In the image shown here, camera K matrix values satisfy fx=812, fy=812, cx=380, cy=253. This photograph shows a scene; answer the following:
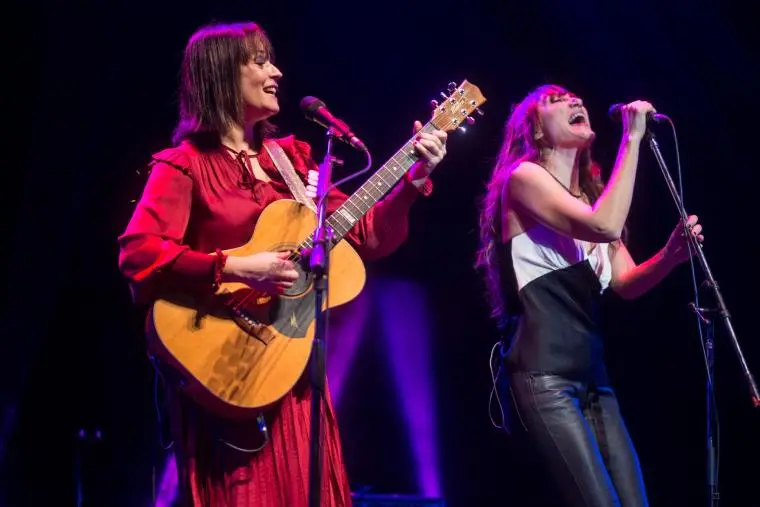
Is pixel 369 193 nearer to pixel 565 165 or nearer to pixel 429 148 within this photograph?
pixel 429 148

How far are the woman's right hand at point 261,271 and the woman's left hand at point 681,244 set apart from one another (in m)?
1.54

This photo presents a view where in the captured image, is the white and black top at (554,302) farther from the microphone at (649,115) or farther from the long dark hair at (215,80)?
the long dark hair at (215,80)

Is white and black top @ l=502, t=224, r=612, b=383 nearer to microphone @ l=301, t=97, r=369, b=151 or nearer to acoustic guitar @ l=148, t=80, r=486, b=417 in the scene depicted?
acoustic guitar @ l=148, t=80, r=486, b=417

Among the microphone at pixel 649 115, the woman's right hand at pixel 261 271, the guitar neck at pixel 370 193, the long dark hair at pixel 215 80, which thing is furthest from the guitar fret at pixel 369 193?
the microphone at pixel 649 115

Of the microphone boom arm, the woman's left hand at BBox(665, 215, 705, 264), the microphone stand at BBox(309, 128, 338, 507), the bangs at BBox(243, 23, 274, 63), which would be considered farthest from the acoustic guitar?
the woman's left hand at BBox(665, 215, 705, 264)

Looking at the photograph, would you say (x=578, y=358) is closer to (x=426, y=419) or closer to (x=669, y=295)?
(x=669, y=295)

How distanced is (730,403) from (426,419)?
209cm

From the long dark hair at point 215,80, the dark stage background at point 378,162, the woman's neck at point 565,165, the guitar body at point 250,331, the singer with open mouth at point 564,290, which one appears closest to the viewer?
the guitar body at point 250,331

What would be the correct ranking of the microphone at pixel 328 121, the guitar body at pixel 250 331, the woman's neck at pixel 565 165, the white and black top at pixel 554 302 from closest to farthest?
the guitar body at pixel 250 331
the microphone at pixel 328 121
the white and black top at pixel 554 302
the woman's neck at pixel 565 165

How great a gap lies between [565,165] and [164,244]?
168 centimetres

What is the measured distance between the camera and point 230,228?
2.84m

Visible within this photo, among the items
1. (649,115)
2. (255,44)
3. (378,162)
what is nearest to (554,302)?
(649,115)

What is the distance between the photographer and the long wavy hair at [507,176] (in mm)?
3209

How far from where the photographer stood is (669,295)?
5.36 meters
